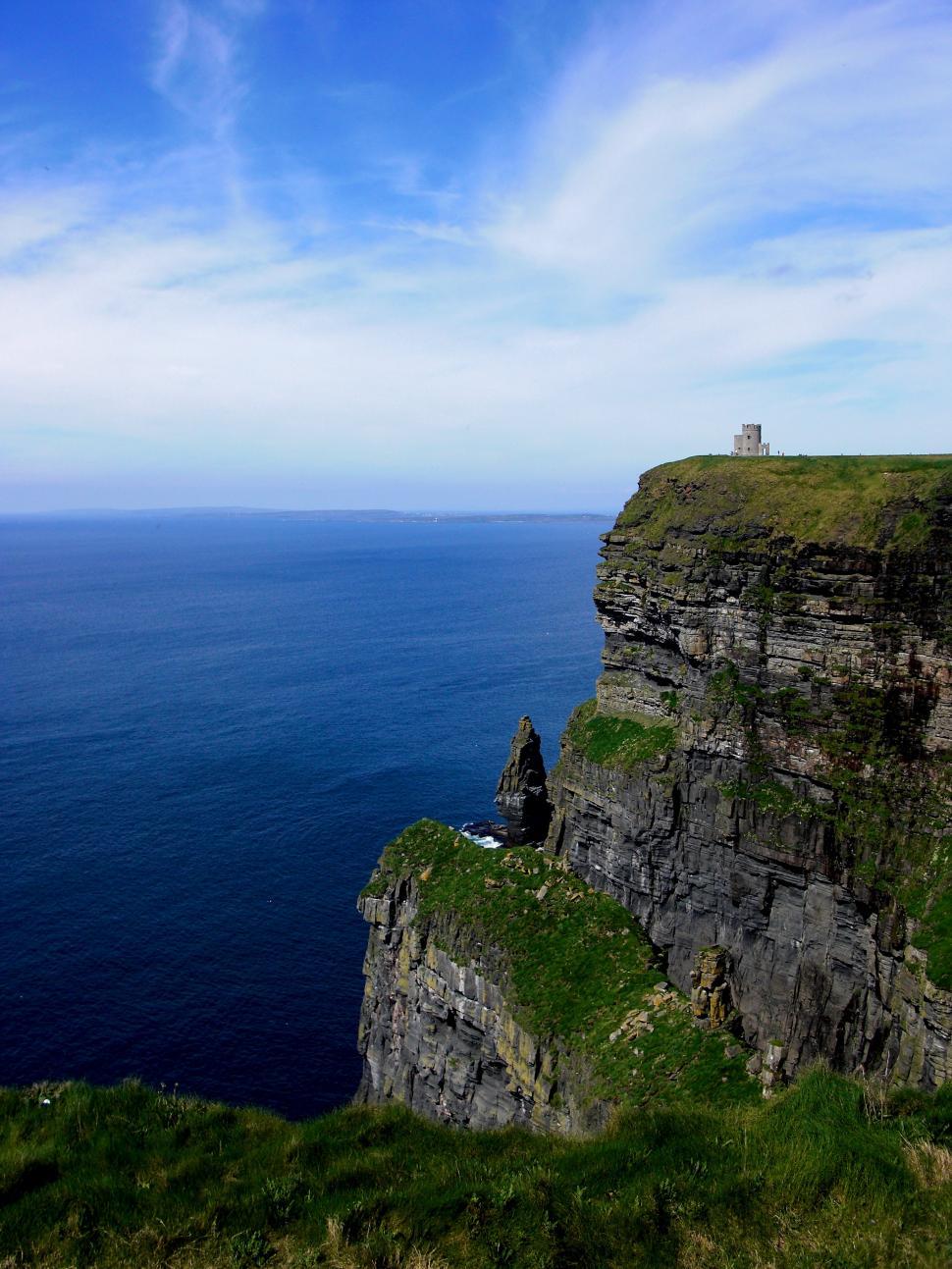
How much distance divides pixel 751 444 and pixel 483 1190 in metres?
39.5

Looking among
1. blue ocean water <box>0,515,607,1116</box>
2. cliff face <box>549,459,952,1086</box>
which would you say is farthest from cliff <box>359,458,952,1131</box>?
blue ocean water <box>0,515,607,1116</box>

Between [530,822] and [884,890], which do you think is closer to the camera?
[884,890]

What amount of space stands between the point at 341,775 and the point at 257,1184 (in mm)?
75769

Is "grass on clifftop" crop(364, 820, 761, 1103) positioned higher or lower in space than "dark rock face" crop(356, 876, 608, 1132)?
higher

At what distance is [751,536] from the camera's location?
39.4 m

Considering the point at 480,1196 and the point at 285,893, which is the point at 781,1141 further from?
the point at 285,893

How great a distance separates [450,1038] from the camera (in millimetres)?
40188

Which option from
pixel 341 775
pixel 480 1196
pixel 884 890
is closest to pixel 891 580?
pixel 884 890

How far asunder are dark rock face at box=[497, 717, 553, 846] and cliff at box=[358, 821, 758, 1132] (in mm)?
33020

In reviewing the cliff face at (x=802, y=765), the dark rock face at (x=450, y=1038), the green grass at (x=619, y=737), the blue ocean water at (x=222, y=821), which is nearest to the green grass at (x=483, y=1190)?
the cliff face at (x=802, y=765)

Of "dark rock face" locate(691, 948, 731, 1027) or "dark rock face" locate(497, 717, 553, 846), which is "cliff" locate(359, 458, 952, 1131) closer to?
"dark rock face" locate(691, 948, 731, 1027)

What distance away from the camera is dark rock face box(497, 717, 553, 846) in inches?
3137

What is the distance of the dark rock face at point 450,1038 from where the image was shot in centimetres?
3381

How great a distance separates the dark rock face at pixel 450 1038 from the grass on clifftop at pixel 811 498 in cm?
2240
